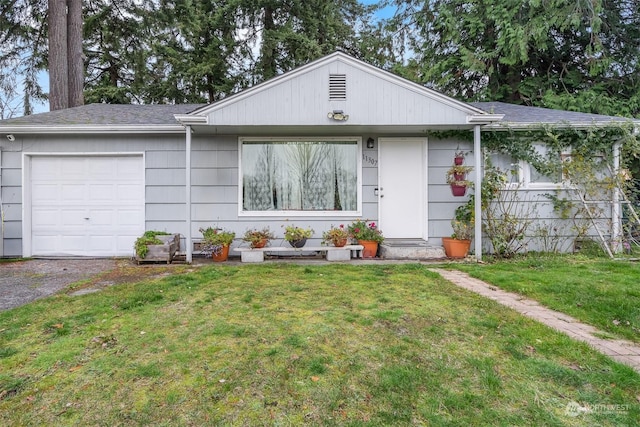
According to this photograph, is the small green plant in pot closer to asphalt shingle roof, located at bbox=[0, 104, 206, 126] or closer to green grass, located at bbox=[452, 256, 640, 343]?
asphalt shingle roof, located at bbox=[0, 104, 206, 126]

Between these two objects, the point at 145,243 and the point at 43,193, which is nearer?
the point at 145,243

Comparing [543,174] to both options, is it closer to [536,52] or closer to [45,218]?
[536,52]

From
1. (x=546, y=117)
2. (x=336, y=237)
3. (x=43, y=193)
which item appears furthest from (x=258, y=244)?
(x=546, y=117)

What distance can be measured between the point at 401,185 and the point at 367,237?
1.29m

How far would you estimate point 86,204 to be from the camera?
21.5 feet

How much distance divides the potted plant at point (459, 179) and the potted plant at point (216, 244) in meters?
4.13

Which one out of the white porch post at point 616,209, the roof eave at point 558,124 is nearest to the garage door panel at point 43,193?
the roof eave at point 558,124

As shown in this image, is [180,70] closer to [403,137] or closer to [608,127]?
[403,137]

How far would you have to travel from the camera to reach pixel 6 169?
6398 millimetres

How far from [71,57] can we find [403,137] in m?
9.73

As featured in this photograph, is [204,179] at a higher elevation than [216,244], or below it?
higher

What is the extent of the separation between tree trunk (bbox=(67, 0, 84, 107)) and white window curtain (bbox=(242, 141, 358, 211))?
270 inches

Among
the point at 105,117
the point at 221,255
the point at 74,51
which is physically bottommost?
the point at 221,255

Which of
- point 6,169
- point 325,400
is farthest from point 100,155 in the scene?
point 325,400
